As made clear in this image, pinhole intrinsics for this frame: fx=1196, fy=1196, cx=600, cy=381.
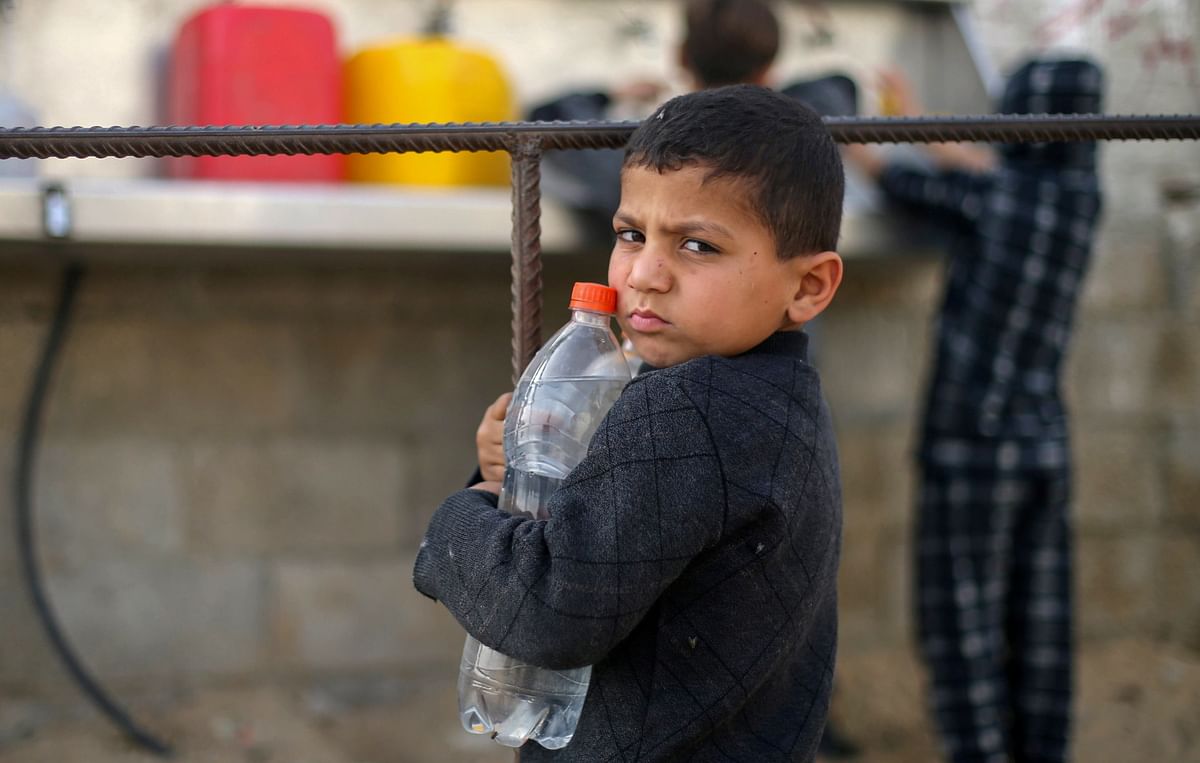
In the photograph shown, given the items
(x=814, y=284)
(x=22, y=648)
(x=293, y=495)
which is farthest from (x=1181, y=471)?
(x=22, y=648)

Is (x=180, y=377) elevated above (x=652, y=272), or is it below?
below

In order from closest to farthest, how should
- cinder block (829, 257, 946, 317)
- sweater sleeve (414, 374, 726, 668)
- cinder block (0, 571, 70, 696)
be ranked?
sweater sleeve (414, 374, 726, 668) < cinder block (0, 571, 70, 696) < cinder block (829, 257, 946, 317)

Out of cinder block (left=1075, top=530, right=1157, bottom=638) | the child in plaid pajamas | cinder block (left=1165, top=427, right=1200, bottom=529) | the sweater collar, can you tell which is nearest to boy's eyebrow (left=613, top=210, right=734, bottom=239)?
the sweater collar

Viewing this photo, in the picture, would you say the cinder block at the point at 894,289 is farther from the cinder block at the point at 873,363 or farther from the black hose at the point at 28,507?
the black hose at the point at 28,507

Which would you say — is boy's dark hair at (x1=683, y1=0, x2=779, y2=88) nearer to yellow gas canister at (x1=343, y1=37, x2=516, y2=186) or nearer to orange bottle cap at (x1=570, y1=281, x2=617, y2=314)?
yellow gas canister at (x1=343, y1=37, x2=516, y2=186)

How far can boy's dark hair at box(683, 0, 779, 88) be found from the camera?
219 centimetres

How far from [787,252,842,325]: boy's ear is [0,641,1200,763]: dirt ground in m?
1.89

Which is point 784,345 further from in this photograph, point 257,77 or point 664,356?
point 257,77

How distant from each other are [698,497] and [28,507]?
2.12m

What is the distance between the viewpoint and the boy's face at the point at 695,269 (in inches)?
35.9

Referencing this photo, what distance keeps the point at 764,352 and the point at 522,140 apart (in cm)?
29

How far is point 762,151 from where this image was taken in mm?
910

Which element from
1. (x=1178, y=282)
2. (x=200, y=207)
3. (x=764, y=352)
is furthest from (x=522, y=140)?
(x=1178, y=282)

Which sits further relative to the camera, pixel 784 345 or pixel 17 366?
pixel 17 366
